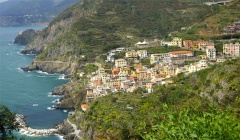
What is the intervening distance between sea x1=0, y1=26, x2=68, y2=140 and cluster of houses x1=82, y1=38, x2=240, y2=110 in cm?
327

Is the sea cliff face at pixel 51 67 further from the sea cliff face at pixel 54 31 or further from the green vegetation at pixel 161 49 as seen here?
the sea cliff face at pixel 54 31

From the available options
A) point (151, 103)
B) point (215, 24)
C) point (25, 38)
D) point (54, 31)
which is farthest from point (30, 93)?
point (25, 38)

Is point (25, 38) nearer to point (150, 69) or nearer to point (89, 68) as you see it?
point (89, 68)

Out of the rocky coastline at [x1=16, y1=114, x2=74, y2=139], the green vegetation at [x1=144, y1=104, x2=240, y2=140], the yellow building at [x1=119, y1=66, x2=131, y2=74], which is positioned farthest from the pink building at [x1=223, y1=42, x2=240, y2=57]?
the green vegetation at [x1=144, y1=104, x2=240, y2=140]

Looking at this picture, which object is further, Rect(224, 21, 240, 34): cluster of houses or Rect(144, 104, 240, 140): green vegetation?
Rect(224, 21, 240, 34): cluster of houses

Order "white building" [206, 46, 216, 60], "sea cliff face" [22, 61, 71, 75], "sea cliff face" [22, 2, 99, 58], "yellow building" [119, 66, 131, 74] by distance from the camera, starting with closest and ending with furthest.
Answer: "yellow building" [119, 66, 131, 74] → "white building" [206, 46, 216, 60] → "sea cliff face" [22, 61, 71, 75] → "sea cliff face" [22, 2, 99, 58]

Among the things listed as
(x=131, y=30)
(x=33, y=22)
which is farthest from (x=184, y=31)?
(x=33, y=22)

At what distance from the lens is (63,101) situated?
32.9 meters

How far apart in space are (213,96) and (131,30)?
37.7 meters

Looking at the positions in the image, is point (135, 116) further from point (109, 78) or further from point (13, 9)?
point (13, 9)

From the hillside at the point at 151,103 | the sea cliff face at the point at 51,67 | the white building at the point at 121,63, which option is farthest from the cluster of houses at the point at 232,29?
the sea cliff face at the point at 51,67

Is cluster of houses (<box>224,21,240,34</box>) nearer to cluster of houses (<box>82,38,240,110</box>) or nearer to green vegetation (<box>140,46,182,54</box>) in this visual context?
cluster of houses (<box>82,38,240,110</box>)

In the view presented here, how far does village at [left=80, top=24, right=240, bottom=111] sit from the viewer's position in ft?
97.5

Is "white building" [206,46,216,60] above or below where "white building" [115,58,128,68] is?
above
